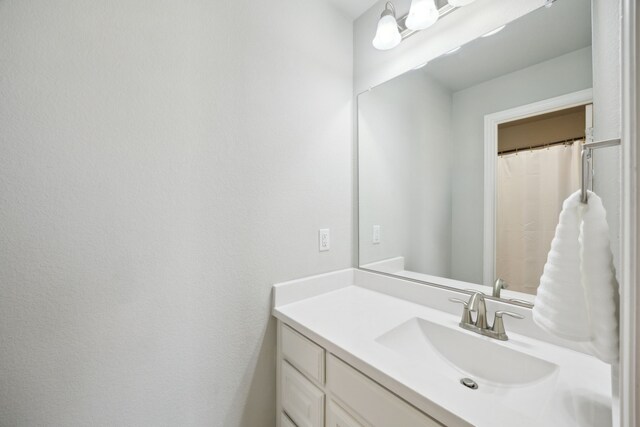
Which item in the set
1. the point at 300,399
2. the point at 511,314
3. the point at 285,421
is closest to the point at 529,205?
the point at 511,314

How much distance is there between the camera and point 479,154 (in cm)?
107

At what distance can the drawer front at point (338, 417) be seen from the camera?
0.79 metres

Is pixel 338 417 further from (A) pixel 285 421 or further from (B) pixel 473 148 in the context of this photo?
(B) pixel 473 148

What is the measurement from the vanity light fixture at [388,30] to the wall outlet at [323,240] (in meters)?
0.93

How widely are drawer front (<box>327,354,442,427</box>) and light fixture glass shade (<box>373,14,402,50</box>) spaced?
1341mm

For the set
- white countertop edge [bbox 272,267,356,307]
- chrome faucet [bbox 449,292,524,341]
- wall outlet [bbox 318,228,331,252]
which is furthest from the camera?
wall outlet [bbox 318,228,331,252]

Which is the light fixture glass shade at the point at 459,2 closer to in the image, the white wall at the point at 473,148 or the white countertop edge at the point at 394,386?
the white wall at the point at 473,148

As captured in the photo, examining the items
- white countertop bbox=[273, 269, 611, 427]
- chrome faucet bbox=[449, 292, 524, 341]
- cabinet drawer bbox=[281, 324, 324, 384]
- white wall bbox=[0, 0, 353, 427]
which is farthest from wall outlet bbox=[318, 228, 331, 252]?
chrome faucet bbox=[449, 292, 524, 341]

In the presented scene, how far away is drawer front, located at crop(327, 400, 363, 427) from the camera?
→ 792 mm

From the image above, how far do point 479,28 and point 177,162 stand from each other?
4.11 feet

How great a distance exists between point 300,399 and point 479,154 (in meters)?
1.20

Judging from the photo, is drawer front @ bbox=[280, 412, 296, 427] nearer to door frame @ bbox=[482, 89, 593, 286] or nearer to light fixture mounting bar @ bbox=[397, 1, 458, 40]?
door frame @ bbox=[482, 89, 593, 286]

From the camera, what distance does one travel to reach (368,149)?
1.46 meters

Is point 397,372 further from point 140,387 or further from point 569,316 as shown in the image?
point 140,387
